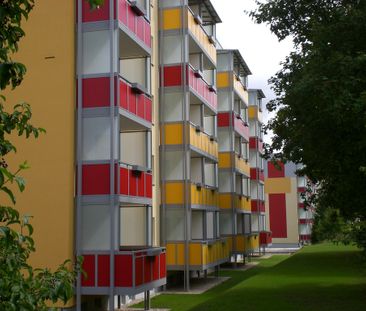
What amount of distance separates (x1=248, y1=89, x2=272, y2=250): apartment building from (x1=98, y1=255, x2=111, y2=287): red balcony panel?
33545 millimetres

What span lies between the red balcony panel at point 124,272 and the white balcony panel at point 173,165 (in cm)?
1004

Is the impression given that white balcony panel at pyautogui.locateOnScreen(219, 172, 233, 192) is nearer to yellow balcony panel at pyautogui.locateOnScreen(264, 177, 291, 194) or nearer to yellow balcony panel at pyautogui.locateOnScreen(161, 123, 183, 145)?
yellow balcony panel at pyautogui.locateOnScreen(161, 123, 183, 145)

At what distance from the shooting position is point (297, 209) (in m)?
84.9

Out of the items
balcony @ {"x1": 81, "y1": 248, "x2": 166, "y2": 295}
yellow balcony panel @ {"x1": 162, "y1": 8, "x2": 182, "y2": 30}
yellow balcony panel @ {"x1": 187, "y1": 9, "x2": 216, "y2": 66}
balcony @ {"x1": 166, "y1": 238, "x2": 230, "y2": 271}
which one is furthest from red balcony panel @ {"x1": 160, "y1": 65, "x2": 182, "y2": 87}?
balcony @ {"x1": 81, "y1": 248, "x2": 166, "y2": 295}

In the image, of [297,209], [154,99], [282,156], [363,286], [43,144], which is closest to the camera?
[43,144]

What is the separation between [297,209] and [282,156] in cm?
6133

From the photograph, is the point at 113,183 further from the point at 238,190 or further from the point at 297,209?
the point at 297,209

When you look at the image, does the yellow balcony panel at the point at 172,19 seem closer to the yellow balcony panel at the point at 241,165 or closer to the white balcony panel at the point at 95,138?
the white balcony panel at the point at 95,138

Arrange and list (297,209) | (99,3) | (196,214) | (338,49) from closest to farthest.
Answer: (99,3) → (338,49) → (196,214) → (297,209)

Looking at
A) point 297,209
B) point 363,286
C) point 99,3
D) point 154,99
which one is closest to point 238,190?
point 154,99

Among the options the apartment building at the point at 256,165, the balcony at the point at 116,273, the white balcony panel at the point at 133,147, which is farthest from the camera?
the apartment building at the point at 256,165

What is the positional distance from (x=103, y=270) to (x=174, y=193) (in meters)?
9.94

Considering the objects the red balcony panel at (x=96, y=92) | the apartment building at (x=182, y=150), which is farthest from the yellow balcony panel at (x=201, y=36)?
the red balcony panel at (x=96, y=92)

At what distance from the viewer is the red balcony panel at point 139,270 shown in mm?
17891
